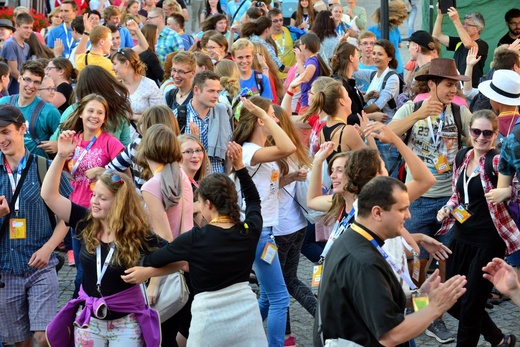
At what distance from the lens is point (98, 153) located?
737 centimetres

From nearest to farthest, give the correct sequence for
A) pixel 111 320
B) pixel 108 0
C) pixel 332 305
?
pixel 332 305 < pixel 111 320 < pixel 108 0

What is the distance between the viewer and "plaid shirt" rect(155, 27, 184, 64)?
13.9 metres

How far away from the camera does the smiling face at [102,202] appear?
570 cm

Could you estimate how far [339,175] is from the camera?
19.0 ft

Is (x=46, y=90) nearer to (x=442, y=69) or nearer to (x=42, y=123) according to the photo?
(x=42, y=123)

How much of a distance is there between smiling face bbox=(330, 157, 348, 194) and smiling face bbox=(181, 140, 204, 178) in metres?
1.27

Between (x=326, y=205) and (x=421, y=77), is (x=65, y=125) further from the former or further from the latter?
(x=421, y=77)

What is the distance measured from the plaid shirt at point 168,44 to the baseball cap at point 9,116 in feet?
24.5

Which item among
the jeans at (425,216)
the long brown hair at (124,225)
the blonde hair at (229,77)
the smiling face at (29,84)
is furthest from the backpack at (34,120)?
the jeans at (425,216)

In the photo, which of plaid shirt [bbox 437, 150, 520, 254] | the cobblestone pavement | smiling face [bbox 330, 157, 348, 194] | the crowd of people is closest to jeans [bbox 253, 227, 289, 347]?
the crowd of people

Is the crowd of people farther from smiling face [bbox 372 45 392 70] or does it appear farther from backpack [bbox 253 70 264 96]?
backpack [bbox 253 70 264 96]

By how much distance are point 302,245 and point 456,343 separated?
1626 millimetres

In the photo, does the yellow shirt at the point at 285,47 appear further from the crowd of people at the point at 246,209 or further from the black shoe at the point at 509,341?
the black shoe at the point at 509,341

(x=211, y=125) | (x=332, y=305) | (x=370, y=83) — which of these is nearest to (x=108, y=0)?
(x=370, y=83)
